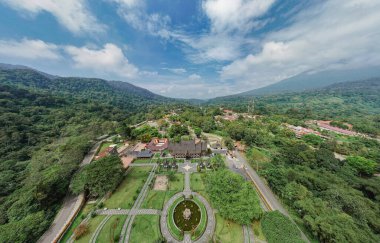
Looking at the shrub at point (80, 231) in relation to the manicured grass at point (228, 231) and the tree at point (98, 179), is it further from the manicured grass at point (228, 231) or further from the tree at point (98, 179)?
the manicured grass at point (228, 231)

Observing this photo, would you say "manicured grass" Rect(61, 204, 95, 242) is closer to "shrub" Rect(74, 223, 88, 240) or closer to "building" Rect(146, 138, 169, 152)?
"shrub" Rect(74, 223, 88, 240)

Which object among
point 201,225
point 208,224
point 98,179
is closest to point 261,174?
point 208,224

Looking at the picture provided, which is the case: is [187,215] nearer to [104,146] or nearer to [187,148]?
[187,148]

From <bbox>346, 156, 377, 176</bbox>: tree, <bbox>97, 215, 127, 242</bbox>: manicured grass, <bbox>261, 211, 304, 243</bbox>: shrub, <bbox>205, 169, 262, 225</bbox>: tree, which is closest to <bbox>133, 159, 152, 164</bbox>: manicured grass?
<bbox>97, 215, 127, 242</bbox>: manicured grass

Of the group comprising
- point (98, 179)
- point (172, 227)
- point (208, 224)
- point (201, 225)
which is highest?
point (98, 179)

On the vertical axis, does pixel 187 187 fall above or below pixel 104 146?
below

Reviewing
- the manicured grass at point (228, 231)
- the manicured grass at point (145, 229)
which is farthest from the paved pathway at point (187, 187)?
the manicured grass at point (228, 231)
